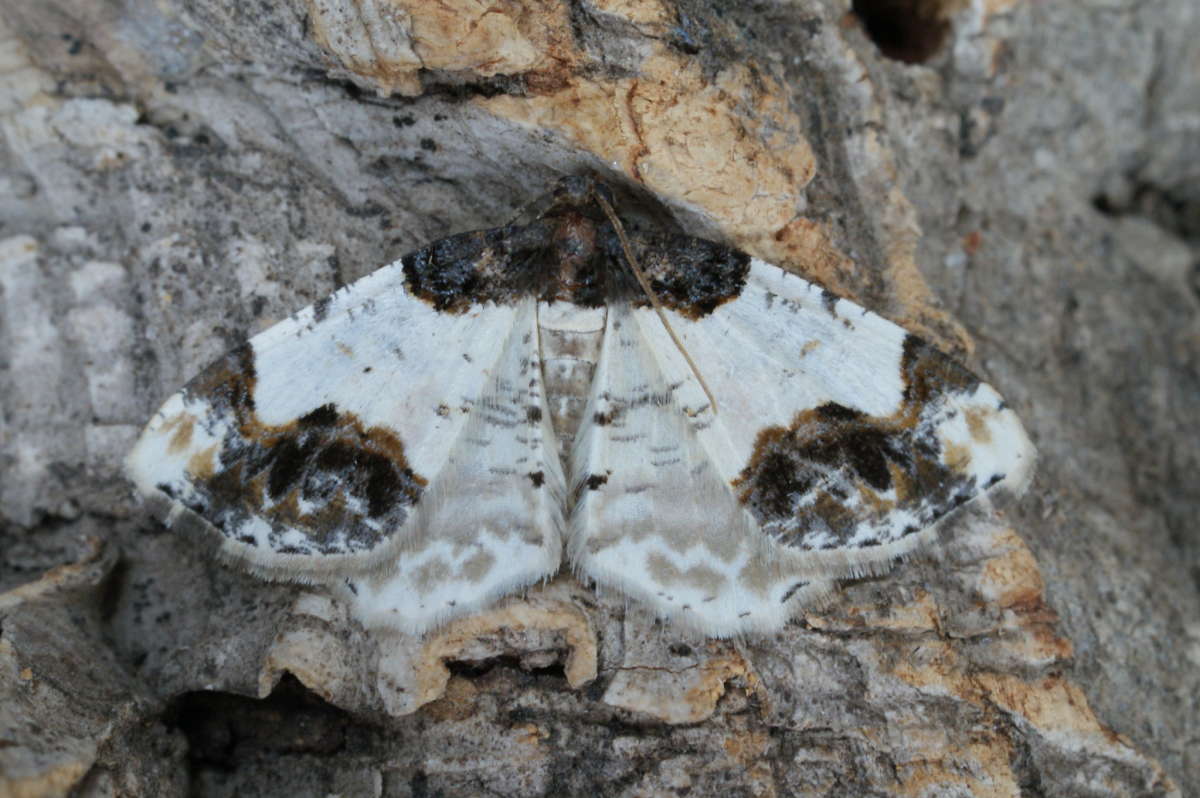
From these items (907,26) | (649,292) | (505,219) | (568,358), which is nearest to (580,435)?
(568,358)

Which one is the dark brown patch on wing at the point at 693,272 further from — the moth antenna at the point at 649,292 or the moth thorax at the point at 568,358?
the moth thorax at the point at 568,358

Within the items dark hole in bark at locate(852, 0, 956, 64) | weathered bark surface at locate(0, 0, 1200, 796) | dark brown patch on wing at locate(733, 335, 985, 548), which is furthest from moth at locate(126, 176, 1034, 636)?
dark hole in bark at locate(852, 0, 956, 64)

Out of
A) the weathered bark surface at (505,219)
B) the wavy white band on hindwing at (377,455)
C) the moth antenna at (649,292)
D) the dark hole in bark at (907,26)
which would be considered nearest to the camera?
the weathered bark surface at (505,219)

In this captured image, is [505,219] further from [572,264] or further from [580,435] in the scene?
[580,435]

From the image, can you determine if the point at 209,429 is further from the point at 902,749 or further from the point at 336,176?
the point at 902,749

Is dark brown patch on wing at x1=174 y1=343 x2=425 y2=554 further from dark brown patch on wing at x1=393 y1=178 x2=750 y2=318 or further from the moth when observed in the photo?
dark brown patch on wing at x1=393 y1=178 x2=750 y2=318

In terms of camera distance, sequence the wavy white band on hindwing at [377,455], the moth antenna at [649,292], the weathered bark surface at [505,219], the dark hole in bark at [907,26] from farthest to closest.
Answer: the dark hole in bark at [907,26] → the moth antenna at [649,292] → the wavy white band on hindwing at [377,455] → the weathered bark surface at [505,219]

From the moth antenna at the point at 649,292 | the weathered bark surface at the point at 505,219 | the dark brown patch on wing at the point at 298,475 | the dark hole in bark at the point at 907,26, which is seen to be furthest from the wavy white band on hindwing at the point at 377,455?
the dark hole in bark at the point at 907,26

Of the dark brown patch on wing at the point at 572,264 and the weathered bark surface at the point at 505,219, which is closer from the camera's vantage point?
the weathered bark surface at the point at 505,219
